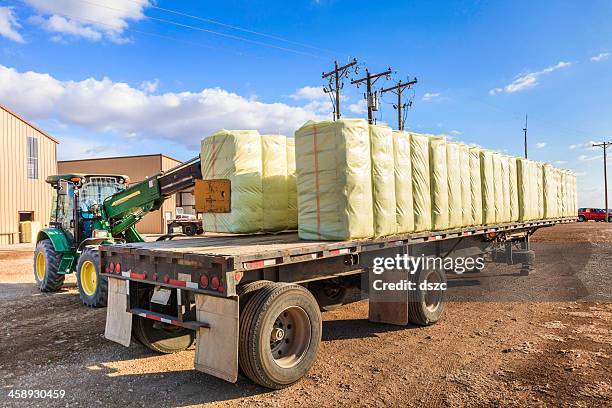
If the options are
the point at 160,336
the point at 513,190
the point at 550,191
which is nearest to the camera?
the point at 160,336

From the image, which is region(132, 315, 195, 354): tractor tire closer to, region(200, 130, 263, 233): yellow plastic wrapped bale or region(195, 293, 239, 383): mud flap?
region(195, 293, 239, 383): mud flap

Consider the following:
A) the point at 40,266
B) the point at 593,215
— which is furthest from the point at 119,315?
the point at 593,215

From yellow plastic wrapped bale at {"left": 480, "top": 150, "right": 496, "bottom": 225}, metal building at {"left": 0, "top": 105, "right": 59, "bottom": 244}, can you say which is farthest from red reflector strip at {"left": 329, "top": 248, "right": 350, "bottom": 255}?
metal building at {"left": 0, "top": 105, "right": 59, "bottom": 244}

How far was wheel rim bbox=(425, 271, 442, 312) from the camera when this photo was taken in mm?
6852

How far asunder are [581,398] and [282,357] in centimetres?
294

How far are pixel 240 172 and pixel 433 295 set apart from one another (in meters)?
3.55

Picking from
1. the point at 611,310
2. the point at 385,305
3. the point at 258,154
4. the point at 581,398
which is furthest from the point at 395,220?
the point at 611,310

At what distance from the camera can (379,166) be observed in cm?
582

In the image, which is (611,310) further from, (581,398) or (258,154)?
(258,154)

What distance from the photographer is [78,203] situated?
1011cm

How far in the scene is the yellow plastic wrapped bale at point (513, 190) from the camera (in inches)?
381

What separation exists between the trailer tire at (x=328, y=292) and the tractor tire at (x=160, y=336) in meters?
1.75

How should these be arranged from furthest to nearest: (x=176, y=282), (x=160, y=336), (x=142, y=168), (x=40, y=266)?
1. (x=142, y=168)
2. (x=40, y=266)
3. (x=160, y=336)
4. (x=176, y=282)

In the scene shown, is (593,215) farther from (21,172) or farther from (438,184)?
(21,172)
